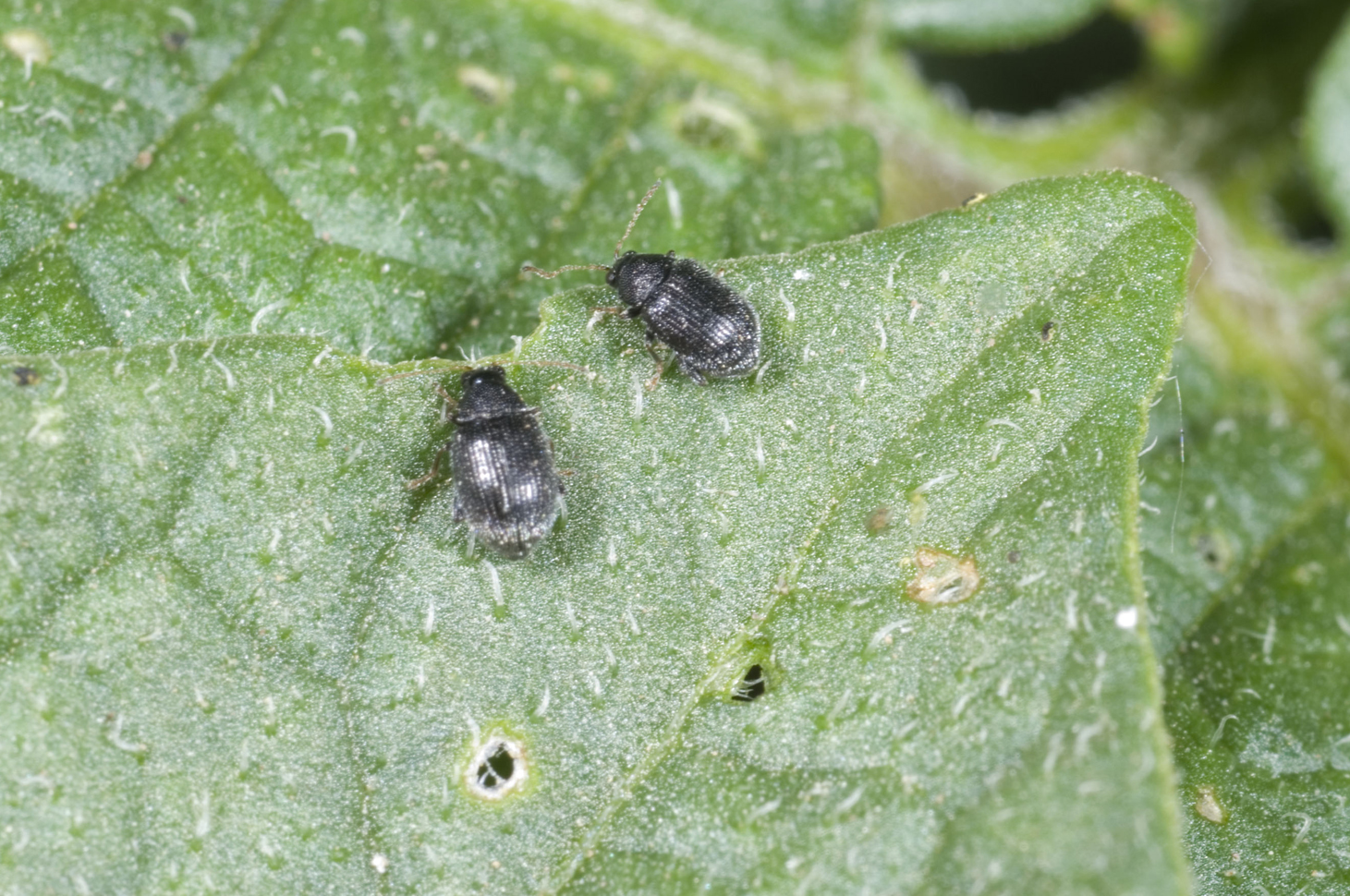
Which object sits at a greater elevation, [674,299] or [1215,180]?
[1215,180]

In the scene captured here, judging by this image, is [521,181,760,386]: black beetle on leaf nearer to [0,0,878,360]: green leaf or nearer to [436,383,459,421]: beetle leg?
[0,0,878,360]: green leaf

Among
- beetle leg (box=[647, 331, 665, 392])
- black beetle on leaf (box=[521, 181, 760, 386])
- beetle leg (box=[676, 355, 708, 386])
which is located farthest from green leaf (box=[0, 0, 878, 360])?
beetle leg (box=[676, 355, 708, 386])

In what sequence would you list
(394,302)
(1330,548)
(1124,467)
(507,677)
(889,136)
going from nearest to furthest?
(1124,467) → (507,677) → (394,302) → (1330,548) → (889,136)

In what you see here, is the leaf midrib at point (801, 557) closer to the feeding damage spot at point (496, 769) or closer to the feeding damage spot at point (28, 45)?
the feeding damage spot at point (496, 769)

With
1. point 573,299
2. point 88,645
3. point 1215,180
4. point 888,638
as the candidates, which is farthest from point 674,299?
point 1215,180

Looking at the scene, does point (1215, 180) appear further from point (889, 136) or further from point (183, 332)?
point (183, 332)
